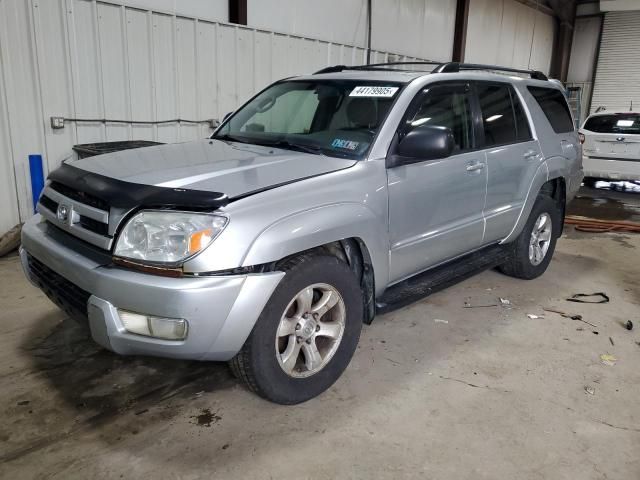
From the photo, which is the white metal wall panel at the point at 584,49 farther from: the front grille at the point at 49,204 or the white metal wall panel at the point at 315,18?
the front grille at the point at 49,204

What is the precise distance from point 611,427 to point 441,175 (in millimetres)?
1556

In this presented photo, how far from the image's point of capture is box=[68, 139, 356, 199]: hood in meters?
2.29

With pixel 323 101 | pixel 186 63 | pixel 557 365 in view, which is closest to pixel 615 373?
pixel 557 365

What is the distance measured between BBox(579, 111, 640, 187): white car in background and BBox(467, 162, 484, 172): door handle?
20.2 feet

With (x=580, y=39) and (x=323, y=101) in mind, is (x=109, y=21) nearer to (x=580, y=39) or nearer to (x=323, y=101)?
(x=323, y=101)

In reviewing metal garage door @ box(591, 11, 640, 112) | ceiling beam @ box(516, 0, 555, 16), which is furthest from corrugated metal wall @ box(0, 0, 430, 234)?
metal garage door @ box(591, 11, 640, 112)

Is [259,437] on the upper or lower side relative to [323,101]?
lower

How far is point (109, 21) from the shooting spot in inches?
206

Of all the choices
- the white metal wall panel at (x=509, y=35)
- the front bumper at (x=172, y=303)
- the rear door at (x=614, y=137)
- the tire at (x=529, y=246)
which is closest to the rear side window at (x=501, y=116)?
the tire at (x=529, y=246)

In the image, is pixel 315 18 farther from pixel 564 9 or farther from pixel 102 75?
pixel 564 9

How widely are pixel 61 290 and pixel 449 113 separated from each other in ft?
7.92

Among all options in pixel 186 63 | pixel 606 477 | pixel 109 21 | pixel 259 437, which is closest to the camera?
pixel 606 477

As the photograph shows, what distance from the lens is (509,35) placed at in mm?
13844

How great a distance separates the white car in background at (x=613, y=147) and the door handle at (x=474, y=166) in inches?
242
